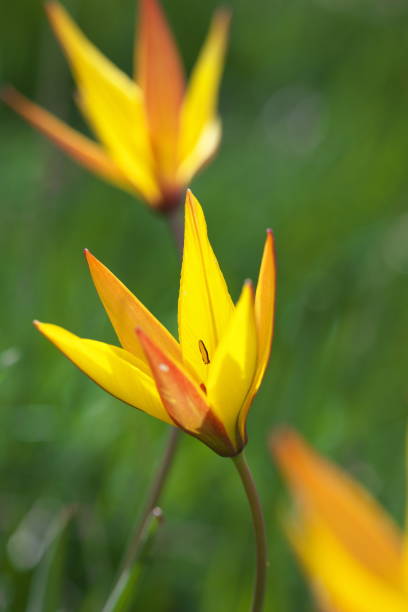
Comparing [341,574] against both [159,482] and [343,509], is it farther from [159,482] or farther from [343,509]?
[159,482]

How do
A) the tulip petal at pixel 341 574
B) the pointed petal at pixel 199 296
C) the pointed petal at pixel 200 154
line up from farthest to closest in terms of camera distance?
the pointed petal at pixel 200 154 < the pointed petal at pixel 199 296 < the tulip petal at pixel 341 574

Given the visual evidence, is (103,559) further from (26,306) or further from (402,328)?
(402,328)

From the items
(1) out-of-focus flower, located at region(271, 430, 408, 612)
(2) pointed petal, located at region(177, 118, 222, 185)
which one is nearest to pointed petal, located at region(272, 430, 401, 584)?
(1) out-of-focus flower, located at region(271, 430, 408, 612)

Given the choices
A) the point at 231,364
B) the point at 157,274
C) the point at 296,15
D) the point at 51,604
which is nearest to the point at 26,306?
the point at 157,274

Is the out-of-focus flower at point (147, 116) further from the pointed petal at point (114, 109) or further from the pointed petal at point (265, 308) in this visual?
the pointed petal at point (265, 308)

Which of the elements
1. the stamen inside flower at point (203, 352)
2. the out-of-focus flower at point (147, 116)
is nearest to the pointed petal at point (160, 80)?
the out-of-focus flower at point (147, 116)

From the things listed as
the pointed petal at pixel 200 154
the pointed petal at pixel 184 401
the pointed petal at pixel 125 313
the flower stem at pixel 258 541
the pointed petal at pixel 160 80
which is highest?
the pointed petal at pixel 160 80

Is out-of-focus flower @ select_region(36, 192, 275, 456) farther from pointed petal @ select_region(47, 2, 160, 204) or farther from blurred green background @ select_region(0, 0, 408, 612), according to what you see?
pointed petal @ select_region(47, 2, 160, 204)

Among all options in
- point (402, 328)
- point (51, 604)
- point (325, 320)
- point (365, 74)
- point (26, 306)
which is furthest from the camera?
point (365, 74)
